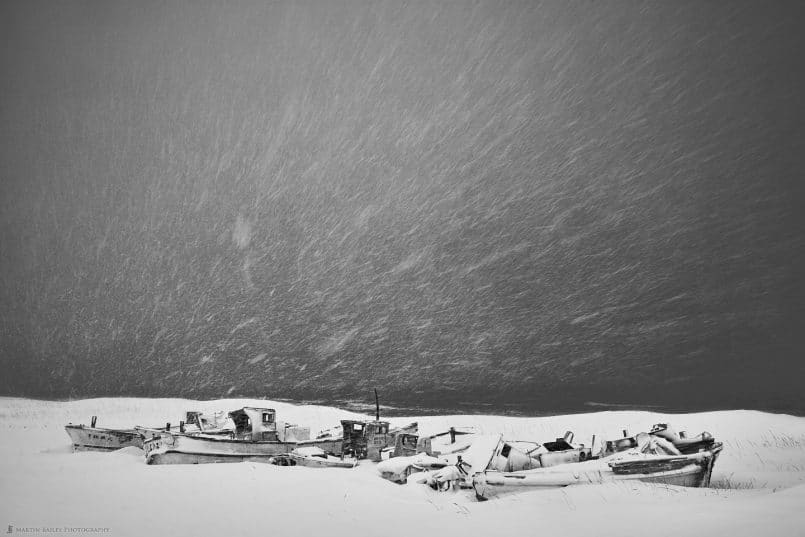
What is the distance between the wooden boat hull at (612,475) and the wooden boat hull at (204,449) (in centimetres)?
737

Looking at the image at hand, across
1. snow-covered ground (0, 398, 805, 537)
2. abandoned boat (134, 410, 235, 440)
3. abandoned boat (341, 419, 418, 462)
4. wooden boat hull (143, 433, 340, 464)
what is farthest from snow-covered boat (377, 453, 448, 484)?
abandoned boat (134, 410, 235, 440)

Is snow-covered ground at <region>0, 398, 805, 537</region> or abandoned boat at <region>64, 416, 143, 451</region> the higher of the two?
abandoned boat at <region>64, 416, 143, 451</region>

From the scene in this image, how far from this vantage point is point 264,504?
26.6 ft

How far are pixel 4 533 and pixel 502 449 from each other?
472 inches

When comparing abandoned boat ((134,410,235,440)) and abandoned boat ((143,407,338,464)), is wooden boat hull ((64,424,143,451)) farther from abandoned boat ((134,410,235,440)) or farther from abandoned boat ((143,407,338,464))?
abandoned boat ((143,407,338,464))

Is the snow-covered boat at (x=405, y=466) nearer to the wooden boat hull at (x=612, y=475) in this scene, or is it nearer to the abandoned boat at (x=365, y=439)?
the abandoned boat at (x=365, y=439)

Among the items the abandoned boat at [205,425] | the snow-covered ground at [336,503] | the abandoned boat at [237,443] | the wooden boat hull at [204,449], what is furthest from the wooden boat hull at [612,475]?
the abandoned boat at [205,425]

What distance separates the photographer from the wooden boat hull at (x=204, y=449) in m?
12.1

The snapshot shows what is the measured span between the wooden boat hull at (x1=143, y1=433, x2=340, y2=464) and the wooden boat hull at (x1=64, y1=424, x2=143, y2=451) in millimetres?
2314

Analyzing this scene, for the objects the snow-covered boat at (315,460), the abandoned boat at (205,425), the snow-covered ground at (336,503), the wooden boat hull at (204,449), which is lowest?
the snow-covered ground at (336,503)

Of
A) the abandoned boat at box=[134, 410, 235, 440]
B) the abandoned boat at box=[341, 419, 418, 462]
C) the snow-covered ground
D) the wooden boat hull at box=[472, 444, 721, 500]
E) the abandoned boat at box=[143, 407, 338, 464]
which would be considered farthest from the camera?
the abandoned boat at box=[341, 419, 418, 462]

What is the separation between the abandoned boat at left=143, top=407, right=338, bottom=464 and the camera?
1237 centimetres

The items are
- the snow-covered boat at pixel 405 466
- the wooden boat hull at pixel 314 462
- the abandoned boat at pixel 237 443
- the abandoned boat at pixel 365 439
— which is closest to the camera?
the abandoned boat at pixel 237 443

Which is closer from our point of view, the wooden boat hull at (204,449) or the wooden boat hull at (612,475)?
the wooden boat hull at (612,475)
